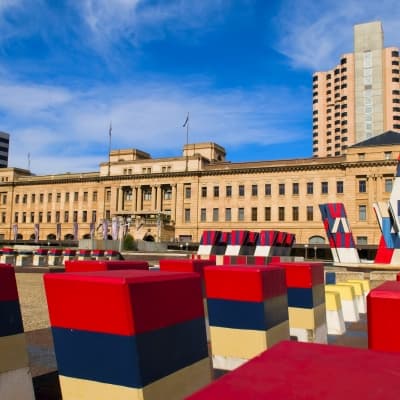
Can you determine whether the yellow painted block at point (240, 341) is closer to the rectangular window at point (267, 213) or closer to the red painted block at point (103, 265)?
the red painted block at point (103, 265)

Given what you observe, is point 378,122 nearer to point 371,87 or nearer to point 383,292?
point 371,87

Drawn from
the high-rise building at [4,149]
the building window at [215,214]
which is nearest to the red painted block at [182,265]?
the building window at [215,214]

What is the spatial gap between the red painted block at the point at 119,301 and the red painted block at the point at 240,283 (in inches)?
59.0

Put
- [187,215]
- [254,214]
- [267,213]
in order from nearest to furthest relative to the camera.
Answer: [267,213]
[254,214]
[187,215]

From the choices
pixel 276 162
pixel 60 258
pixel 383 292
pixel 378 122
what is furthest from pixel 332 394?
pixel 378 122

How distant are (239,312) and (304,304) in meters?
2.32

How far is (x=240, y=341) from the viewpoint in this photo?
5.87m

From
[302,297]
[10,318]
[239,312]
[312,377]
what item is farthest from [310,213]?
[312,377]

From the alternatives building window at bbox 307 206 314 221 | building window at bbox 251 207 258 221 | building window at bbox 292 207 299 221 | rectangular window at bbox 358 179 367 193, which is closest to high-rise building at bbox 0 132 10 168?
building window at bbox 251 207 258 221

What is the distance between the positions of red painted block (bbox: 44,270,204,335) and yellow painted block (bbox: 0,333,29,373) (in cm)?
80

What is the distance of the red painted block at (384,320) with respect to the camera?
3705 mm

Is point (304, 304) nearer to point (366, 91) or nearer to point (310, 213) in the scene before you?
point (310, 213)

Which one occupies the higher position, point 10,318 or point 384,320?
point 384,320

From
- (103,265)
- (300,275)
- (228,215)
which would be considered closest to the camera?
(103,265)
